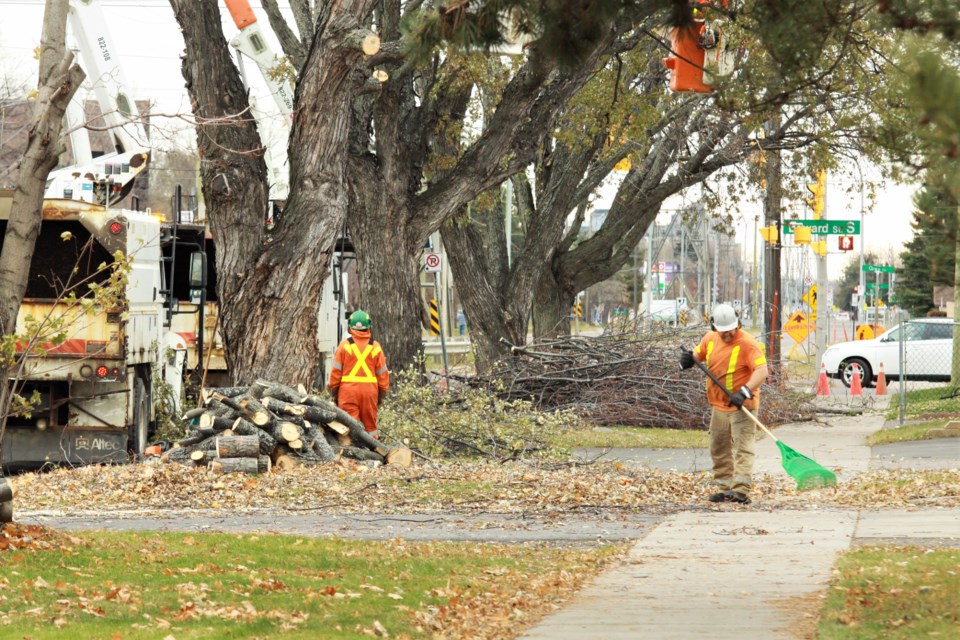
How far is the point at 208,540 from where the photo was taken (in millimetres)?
10586

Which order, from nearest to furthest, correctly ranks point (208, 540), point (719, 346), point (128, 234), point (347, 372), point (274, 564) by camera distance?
point (274, 564) < point (208, 540) < point (719, 346) < point (347, 372) < point (128, 234)

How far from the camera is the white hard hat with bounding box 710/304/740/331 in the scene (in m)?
12.8

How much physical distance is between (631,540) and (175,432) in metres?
9.71

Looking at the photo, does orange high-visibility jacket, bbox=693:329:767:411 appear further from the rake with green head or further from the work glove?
the rake with green head

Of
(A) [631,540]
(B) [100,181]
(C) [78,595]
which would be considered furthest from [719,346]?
(B) [100,181]

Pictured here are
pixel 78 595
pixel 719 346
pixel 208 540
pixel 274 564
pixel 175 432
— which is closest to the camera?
pixel 78 595

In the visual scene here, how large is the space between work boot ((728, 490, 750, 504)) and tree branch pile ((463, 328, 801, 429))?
350 inches

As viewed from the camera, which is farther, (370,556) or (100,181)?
(100,181)

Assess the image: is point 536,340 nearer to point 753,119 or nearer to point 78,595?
point 753,119

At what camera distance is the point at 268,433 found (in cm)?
Result: 1489

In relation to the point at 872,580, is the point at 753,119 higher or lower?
higher

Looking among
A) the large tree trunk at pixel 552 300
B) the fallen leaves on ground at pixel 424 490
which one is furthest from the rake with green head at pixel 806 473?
the large tree trunk at pixel 552 300

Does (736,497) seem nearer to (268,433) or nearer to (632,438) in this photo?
(268,433)

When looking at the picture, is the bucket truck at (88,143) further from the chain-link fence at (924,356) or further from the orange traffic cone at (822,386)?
the chain-link fence at (924,356)
